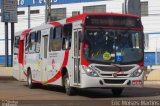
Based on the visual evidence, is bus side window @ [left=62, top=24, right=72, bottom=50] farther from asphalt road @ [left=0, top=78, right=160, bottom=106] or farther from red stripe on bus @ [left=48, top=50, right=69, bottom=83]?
asphalt road @ [left=0, top=78, right=160, bottom=106]

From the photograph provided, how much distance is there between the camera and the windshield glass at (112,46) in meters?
18.2

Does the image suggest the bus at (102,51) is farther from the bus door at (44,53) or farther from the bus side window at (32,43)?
the bus side window at (32,43)

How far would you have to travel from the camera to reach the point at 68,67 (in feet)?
65.2

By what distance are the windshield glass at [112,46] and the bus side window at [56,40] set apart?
9.34 feet

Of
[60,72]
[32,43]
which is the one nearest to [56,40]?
[60,72]

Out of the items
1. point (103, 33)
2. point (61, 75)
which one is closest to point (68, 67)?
point (61, 75)

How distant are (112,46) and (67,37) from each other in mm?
2419

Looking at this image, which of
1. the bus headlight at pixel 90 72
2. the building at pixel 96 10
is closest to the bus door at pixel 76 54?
the bus headlight at pixel 90 72

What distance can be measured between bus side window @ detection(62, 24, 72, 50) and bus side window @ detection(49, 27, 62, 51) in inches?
19.3

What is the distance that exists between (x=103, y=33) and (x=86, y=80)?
1907 mm

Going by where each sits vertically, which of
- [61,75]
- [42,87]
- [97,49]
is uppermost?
[97,49]

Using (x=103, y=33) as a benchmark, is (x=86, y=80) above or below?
below

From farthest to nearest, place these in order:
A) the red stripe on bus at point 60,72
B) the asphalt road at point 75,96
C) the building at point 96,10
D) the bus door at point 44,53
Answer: the building at point 96,10
the bus door at point 44,53
the red stripe on bus at point 60,72
the asphalt road at point 75,96

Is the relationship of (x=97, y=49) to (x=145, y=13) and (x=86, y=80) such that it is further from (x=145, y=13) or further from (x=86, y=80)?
(x=145, y=13)
